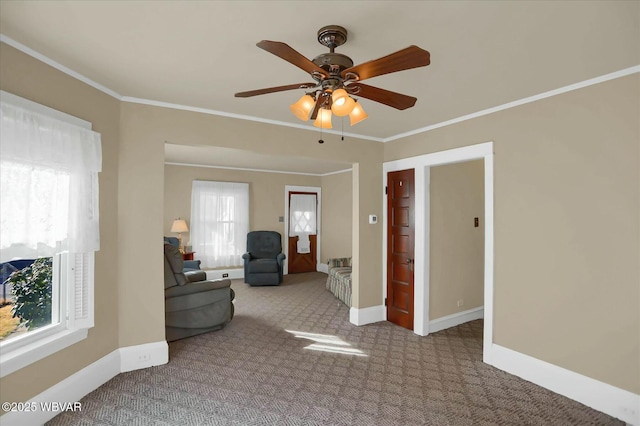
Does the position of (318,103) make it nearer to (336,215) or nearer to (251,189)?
(251,189)

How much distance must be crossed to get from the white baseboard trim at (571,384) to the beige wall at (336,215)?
4429 mm

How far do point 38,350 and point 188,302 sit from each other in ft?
5.32

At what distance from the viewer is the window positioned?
78.5 inches

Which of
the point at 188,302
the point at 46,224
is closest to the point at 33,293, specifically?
the point at 46,224

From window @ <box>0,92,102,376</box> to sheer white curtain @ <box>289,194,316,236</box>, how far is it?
5515 mm

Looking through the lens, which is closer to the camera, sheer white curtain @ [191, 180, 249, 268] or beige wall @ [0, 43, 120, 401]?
beige wall @ [0, 43, 120, 401]

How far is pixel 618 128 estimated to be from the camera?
7.79 ft

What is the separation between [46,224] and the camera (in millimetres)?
2213

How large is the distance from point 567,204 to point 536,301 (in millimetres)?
896

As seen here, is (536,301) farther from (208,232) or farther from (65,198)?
(208,232)

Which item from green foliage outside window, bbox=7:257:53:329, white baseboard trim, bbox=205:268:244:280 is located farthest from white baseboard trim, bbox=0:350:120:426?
white baseboard trim, bbox=205:268:244:280

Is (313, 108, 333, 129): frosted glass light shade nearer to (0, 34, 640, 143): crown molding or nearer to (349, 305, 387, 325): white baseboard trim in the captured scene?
(0, 34, 640, 143): crown molding

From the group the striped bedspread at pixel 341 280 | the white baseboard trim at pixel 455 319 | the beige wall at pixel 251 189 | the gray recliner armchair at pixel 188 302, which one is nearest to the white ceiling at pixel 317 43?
the gray recliner armchair at pixel 188 302

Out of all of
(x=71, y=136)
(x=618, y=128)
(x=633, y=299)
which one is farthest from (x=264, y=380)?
(x=618, y=128)
